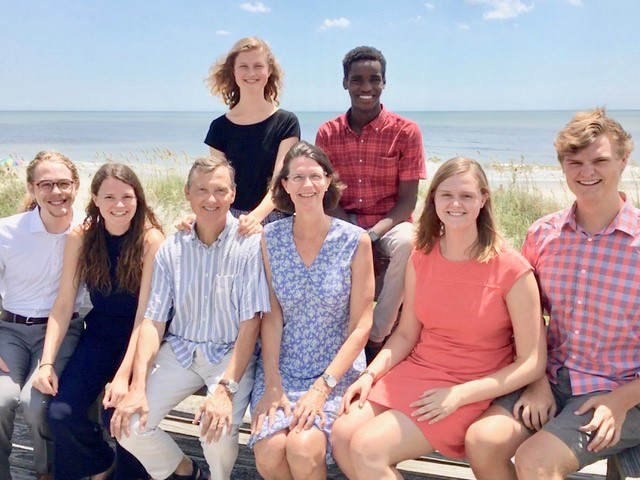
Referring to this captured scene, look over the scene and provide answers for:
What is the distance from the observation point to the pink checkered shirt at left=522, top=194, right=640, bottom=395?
8.26ft

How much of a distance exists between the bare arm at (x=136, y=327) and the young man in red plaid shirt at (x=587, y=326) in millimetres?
1676

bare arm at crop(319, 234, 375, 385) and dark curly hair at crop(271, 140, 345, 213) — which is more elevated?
dark curly hair at crop(271, 140, 345, 213)

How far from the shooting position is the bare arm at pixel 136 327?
2.85m

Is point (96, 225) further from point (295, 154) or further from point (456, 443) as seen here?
point (456, 443)

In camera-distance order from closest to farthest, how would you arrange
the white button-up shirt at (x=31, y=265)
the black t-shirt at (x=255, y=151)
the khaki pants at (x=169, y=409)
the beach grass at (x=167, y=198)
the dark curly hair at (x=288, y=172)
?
the khaki pants at (x=169, y=409)
the dark curly hair at (x=288, y=172)
the white button-up shirt at (x=31, y=265)
the black t-shirt at (x=255, y=151)
the beach grass at (x=167, y=198)

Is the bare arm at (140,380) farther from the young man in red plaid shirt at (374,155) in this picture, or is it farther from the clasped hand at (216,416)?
the young man in red plaid shirt at (374,155)

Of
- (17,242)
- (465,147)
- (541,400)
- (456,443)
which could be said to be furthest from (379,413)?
(465,147)

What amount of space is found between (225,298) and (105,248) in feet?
2.52

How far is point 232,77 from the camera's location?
4.29 m

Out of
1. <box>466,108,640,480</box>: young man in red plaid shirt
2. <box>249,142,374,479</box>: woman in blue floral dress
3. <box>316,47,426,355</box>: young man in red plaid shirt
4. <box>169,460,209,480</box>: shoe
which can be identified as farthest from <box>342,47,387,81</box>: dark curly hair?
<box>169,460,209,480</box>: shoe

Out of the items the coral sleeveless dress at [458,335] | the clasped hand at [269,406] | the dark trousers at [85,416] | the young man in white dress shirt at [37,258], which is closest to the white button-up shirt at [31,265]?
the young man in white dress shirt at [37,258]

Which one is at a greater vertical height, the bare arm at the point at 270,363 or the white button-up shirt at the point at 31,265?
the white button-up shirt at the point at 31,265

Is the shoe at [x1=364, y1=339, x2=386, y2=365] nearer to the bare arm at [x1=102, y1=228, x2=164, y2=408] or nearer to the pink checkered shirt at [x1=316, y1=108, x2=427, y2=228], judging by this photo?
the pink checkered shirt at [x1=316, y1=108, x2=427, y2=228]

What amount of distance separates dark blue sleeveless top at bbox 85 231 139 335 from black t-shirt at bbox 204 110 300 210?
1090mm
